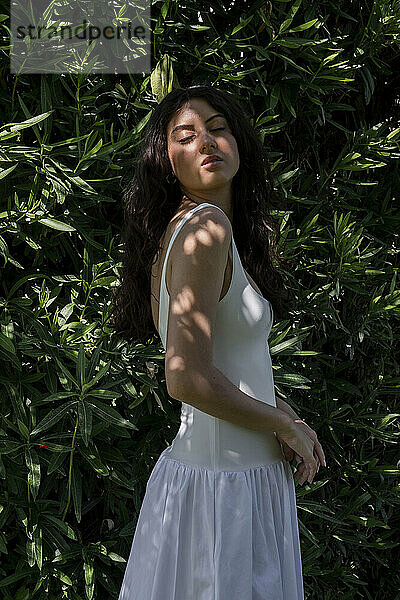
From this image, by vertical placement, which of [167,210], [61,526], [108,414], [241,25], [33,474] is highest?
[241,25]

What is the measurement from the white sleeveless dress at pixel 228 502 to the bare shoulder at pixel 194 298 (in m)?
0.06

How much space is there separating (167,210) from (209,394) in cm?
42

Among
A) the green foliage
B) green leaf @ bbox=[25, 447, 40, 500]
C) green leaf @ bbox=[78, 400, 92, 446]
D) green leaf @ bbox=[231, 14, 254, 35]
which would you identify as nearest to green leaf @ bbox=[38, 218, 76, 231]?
the green foliage

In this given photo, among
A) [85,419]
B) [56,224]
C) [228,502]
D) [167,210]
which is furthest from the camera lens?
[56,224]

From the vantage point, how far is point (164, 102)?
1.52m

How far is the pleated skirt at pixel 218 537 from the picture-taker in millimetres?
1333

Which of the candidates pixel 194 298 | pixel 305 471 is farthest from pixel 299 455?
pixel 194 298

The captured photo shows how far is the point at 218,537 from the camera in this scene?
1.34 m

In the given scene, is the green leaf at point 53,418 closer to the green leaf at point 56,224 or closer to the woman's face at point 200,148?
the green leaf at point 56,224

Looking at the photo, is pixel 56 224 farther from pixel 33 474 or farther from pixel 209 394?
pixel 209 394

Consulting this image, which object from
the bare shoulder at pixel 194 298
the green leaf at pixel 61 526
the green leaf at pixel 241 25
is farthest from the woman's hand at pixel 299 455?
the green leaf at pixel 241 25

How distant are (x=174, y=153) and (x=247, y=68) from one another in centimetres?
87

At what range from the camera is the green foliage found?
187 cm

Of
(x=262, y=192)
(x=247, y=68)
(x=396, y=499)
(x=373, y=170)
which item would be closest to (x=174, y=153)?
(x=262, y=192)
